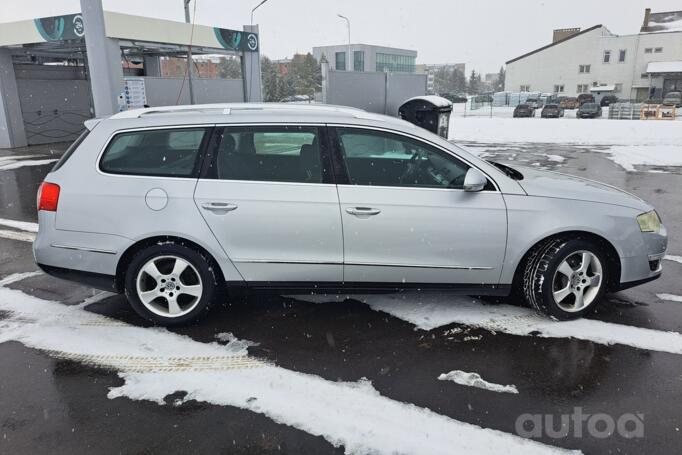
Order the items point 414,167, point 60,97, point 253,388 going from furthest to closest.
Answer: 1. point 60,97
2. point 414,167
3. point 253,388

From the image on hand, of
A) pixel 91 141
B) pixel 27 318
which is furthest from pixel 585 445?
pixel 27 318

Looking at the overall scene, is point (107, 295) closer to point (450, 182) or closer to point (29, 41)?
point (450, 182)

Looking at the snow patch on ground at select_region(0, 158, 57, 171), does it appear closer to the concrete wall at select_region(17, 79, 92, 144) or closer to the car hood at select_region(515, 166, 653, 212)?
the concrete wall at select_region(17, 79, 92, 144)

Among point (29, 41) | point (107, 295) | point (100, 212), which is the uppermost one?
point (29, 41)

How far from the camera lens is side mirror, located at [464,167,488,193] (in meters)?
3.76

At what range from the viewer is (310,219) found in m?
3.81

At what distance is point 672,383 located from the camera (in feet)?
10.7

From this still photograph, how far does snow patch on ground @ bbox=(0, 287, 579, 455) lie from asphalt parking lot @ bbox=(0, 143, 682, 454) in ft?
0.05

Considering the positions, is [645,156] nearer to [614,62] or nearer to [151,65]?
[151,65]

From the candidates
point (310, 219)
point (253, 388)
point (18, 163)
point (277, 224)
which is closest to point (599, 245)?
point (310, 219)

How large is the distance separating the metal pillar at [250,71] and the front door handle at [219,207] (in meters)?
15.0

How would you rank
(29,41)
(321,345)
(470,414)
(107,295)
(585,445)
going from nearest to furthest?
(585,445) < (470,414) < (321,345) < (107,295) < (29,41)

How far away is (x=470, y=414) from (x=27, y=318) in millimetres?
3568

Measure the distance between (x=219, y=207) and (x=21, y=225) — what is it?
516 centimetres
